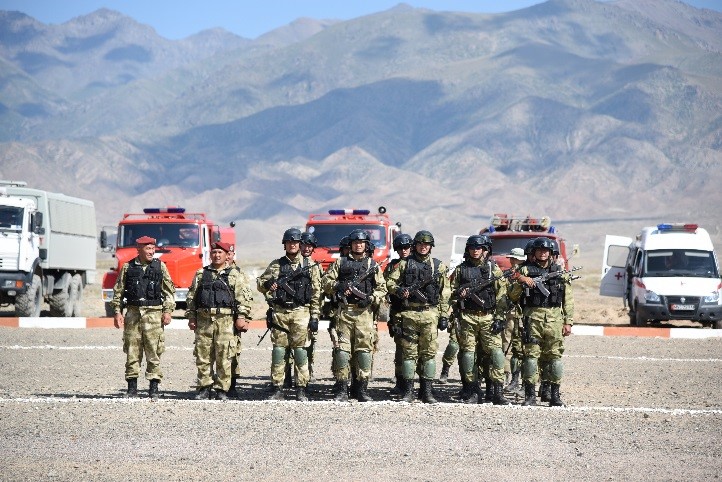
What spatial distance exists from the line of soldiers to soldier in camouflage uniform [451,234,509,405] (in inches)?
0.5

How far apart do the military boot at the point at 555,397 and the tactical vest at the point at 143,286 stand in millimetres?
4376

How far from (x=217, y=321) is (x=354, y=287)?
5.02 feet

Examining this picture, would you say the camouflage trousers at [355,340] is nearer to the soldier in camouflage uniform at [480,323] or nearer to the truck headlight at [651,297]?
the soldier in camouflage uniform at [480,323]

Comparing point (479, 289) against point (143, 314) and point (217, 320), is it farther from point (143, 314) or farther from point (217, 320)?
point (143, 314)

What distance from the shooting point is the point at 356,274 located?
1404cm

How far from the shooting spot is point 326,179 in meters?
160

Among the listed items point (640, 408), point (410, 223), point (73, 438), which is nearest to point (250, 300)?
point (73, 438)

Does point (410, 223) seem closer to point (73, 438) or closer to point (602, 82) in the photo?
point (602, 82)

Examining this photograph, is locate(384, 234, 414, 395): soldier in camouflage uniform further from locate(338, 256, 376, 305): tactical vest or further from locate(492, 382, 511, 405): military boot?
locate(492, 382, 511, 405): military boot

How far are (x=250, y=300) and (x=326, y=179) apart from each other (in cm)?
14570

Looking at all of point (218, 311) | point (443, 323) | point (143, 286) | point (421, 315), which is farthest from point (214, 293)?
point (443, 323)

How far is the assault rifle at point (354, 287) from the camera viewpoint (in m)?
13.9

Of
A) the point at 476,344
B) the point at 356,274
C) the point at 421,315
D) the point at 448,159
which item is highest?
the point at 448,159

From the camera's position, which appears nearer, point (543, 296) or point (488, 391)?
point (543, 296)
